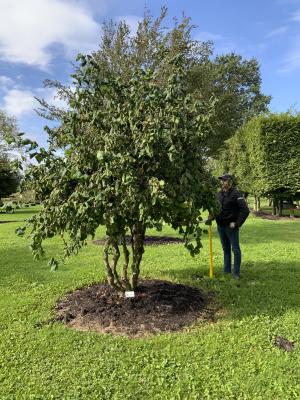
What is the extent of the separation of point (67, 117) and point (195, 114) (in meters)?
1.67

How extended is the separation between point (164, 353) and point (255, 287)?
278 centimetres

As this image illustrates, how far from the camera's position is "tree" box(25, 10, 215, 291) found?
14.4 feet

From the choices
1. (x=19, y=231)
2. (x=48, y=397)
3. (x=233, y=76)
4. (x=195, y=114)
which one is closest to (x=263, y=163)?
(x=195, y=114)

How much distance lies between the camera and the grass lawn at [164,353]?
353cm

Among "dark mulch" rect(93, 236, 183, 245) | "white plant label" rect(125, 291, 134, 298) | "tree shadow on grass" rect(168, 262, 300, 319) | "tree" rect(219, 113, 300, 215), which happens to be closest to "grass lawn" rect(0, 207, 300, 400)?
"tree shadow on grass" rect(168, 262, 300, 319)

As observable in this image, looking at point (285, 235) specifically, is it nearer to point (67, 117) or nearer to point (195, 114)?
point (195, 114)

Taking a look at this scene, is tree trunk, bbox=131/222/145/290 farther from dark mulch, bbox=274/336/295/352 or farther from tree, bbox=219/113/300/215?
tree, bbox=219/113/300/215

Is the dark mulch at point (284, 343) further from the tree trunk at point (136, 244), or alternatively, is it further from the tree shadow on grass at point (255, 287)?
the tree trunk at point (136, 244)

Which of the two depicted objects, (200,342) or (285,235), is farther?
(285,235)

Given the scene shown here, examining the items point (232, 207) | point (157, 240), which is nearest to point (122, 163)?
point (232, 207)

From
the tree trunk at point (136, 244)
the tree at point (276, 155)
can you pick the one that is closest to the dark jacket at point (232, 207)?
the tree trunk at point (136, 244)

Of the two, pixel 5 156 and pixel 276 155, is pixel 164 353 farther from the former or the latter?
pixel 5 156

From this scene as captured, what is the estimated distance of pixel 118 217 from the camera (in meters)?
4.58

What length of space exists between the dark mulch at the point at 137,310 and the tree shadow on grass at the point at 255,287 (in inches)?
15.2
